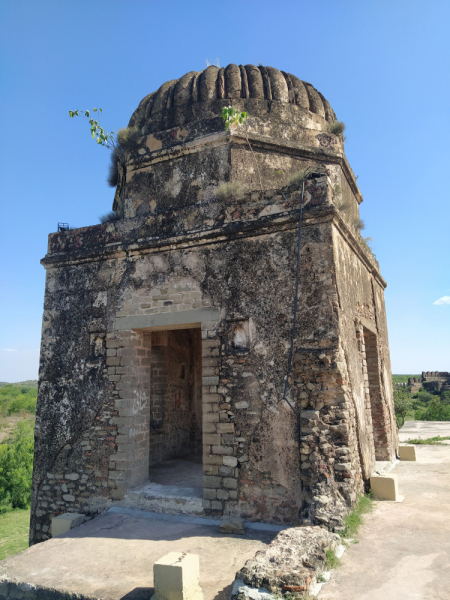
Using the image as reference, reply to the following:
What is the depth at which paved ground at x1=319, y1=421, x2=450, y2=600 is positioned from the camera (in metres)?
3.28

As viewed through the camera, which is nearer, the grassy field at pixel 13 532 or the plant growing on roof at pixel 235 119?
the plant growing on roof at pixel 235 119

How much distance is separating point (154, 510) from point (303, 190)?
15.9ft

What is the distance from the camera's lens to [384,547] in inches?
162

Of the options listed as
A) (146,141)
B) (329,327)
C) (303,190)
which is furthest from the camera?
(146,141)

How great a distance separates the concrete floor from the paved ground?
9.25ft

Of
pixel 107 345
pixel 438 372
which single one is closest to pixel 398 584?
pixel 107 345

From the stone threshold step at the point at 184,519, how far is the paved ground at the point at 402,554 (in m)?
1.09

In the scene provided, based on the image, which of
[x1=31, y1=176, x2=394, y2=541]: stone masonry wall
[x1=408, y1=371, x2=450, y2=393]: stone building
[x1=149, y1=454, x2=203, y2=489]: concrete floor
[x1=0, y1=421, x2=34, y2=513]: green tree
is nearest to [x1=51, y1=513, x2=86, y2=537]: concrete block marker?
[x1=31, y1=176, x2=394, y2=541]: stone masonry wall

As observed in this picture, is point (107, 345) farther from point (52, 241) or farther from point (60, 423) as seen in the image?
point (52, 241)

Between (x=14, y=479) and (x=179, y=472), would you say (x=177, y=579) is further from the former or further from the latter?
(x=14, y=479)

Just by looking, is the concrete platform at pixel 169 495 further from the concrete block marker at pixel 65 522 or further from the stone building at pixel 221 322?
the concrete block marker at pixel 65 522

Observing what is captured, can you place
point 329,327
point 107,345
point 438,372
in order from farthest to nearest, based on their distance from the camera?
point 438,372 → point 107,345 → point 329,327

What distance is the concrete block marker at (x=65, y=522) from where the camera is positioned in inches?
231

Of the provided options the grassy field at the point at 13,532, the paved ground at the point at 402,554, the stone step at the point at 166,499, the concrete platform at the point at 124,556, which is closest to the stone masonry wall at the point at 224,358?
the stone step at the point at 166,499
